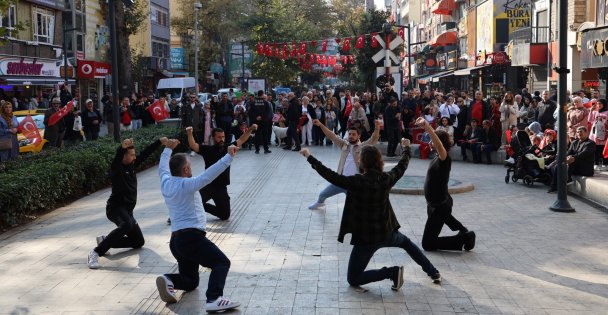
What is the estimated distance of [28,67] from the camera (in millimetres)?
35031

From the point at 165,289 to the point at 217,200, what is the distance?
406 cm

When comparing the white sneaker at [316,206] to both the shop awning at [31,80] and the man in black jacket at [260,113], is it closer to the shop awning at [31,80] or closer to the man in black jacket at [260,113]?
the man in black jacket at [260,113]

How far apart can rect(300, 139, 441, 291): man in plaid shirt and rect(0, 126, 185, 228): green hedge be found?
5.49 metres

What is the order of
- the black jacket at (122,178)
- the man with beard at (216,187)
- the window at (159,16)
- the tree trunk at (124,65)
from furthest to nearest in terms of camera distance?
the window at (159,16), the tree trunk at (124,65), the man with beard at (216,187), the black jacket at (122,178)

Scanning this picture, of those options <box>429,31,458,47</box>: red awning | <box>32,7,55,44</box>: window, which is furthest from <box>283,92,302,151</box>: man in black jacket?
<box>429,31,458,47</box>: red awning

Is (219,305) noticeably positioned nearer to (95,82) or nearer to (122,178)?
(122,178)

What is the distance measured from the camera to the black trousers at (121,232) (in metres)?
8.20

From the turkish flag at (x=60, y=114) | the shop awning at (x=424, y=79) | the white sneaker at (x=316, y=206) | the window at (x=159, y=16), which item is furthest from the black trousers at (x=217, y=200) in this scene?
the window at (x=159, y=16)

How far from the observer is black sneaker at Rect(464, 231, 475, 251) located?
8250mm

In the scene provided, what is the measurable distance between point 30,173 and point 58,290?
15.3 ft

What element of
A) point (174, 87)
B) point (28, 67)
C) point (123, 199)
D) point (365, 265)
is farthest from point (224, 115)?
point (174, 87)

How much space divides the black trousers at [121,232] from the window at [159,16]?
165ft

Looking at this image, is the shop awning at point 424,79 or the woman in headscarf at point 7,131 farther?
the shop awning at point 424,79

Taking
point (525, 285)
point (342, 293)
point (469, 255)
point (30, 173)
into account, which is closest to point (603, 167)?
point (469, 255)
